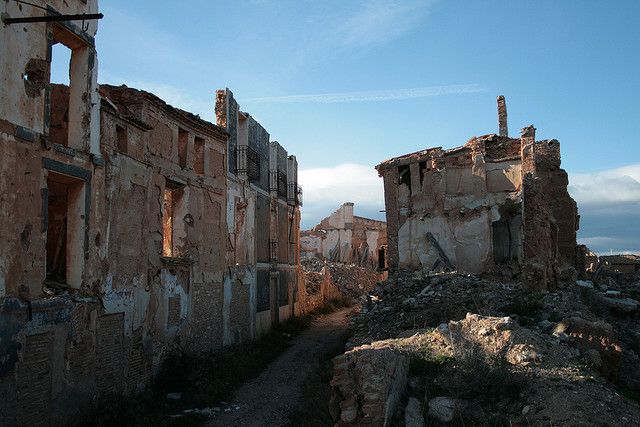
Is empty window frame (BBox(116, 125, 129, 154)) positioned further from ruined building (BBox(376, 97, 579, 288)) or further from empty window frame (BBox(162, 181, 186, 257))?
ruined building (BBox(376, 97, 579, 288))

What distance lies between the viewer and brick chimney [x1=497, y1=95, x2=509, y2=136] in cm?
2677

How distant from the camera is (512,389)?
8727mm

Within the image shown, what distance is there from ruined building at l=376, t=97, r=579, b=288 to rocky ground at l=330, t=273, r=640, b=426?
4.51 m

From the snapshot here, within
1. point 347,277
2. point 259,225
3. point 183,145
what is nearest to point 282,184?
point 259,225

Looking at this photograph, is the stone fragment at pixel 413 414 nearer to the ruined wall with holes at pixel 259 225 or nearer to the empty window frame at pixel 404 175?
the ruined wall with holes at pixel 259 225

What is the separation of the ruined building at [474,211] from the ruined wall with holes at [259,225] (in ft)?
16.2

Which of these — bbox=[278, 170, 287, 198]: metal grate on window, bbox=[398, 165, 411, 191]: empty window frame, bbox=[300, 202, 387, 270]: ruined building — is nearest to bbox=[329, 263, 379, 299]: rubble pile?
bbox=[300, 202, 387, 270]: ruined building

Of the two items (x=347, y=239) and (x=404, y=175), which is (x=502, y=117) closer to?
(x=404, y=175)

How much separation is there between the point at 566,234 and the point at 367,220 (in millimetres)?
23889

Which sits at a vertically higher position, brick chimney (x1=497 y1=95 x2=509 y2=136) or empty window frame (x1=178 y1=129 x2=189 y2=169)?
brick chimney (x1=497 y1=95 x2=509 y2=136)

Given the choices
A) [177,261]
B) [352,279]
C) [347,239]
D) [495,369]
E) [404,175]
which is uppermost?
[404,175]

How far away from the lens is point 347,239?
1865 inches

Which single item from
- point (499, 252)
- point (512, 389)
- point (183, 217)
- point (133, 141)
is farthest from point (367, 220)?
point (512, 389)

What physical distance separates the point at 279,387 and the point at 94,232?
238 inches
